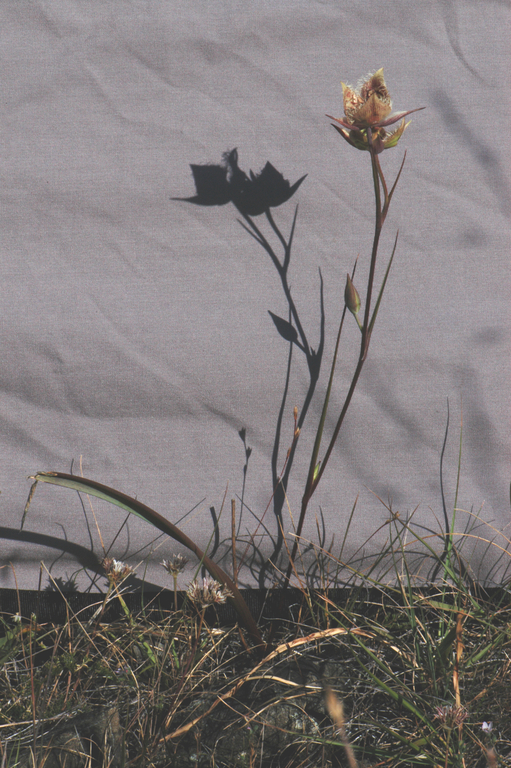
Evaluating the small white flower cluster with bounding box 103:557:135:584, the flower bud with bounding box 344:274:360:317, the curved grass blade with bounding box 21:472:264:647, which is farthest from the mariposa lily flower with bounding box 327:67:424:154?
the small white flower cluster with bounding box 103:557:135:584

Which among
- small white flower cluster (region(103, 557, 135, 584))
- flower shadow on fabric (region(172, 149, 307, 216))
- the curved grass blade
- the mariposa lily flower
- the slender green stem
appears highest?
the mariposa lily flower

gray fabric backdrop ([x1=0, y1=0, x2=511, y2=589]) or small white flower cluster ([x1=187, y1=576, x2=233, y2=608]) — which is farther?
gray fabric backdrop ([x1=0, y1=0, x2=511, y2=589])

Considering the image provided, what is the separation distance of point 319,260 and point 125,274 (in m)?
0.32

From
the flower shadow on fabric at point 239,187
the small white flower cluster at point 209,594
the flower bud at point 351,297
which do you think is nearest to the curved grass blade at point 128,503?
the small white flower cluster at point 209,594

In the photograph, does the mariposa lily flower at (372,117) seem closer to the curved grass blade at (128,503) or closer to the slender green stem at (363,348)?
the slender green stem at (363,348)

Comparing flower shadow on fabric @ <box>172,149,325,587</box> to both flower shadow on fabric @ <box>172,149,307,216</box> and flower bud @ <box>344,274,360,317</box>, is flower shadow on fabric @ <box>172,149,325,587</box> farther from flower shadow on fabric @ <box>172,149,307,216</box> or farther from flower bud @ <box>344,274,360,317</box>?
flower bud @ <box>344,274,360,317</box>

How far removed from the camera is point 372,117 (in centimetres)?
60

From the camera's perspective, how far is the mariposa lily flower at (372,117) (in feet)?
1.97

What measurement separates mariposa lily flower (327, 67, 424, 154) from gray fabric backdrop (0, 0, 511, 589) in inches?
8.2

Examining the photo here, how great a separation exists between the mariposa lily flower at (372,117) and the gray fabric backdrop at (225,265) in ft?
0.68

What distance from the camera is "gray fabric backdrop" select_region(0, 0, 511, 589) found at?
A: 2.72 ft

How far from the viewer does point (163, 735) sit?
64cm

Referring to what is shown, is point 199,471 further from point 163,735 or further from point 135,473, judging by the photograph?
point 163,735

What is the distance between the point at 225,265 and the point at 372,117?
325mm
